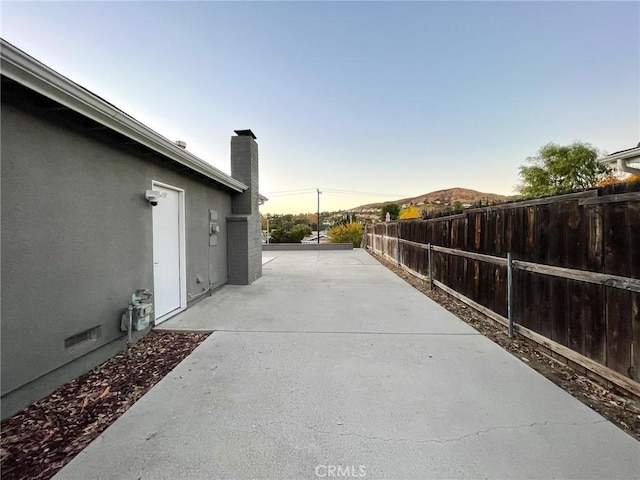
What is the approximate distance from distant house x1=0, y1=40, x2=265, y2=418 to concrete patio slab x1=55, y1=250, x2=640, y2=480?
986mm

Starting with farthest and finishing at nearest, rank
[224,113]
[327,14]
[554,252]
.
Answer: [224,113], [327,14], [554,252]

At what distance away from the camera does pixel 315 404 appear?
2.41m

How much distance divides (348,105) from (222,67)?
5635 millimetres

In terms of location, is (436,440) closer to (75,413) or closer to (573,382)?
(573,382)

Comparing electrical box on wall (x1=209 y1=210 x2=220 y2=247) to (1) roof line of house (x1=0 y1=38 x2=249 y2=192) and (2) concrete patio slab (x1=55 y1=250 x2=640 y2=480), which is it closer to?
(1) roof line of house (x1=0 y1=38 x2=249 y2=192)

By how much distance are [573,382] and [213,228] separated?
6406 mm

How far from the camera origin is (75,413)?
7.56 feet

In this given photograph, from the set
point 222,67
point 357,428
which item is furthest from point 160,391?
point 222,67

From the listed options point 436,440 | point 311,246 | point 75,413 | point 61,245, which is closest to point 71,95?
point 61,245

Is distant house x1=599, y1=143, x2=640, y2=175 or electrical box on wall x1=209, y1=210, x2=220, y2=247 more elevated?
distant house x1=599, y1=143, x2=640, y2=175

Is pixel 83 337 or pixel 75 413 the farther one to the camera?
pixel 83 337

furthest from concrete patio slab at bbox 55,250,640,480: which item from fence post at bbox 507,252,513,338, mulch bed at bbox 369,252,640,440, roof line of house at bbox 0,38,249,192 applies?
roof line of house at bbox 0,38,249,192

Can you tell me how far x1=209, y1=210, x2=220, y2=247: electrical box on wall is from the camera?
6441mm

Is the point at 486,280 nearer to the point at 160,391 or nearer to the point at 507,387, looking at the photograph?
the point at 507,387
